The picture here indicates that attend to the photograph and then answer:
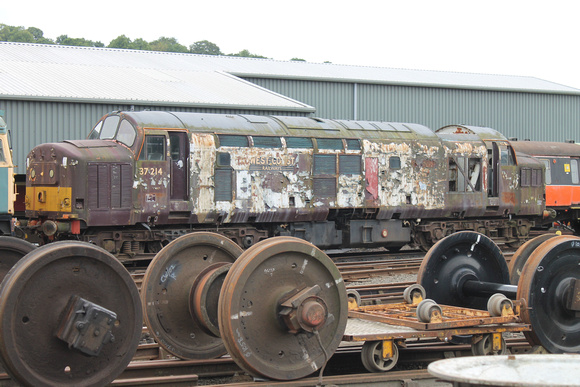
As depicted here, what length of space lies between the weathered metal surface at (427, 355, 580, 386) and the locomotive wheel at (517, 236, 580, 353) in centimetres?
203

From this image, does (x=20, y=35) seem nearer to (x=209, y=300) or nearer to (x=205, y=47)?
(x=205, y=47)

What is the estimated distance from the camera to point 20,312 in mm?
5203

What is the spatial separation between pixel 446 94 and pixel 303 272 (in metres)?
28.0

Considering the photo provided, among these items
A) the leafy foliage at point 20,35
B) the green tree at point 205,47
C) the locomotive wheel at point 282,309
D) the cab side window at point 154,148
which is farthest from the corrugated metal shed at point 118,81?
the green tree at point 205,47

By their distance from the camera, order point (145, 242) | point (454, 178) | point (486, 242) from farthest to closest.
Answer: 1. point (454, 178)
2. point (145, 242)
3. point (486, 242)

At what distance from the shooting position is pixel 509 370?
461 cm

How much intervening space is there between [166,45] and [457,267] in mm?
79366

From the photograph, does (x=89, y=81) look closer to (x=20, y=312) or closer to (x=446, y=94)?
(x=446, y=94)

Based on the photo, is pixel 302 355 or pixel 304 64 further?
pixel 304 64

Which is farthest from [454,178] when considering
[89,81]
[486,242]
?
[89,81]

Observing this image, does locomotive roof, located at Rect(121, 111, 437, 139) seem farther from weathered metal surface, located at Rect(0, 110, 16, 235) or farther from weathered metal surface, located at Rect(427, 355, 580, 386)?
weathered metal surface, located at Rect(427, 355, 580, 386)

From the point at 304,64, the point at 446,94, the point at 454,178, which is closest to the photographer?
the point at 454,178

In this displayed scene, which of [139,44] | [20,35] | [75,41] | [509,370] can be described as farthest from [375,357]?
[20,35]

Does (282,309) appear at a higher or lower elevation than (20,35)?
lower
